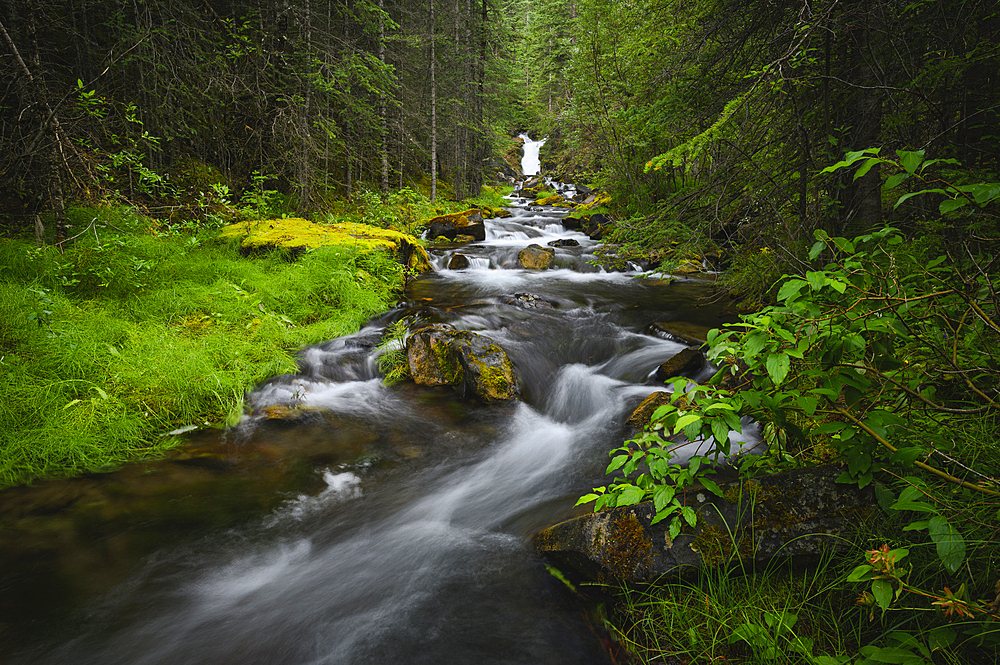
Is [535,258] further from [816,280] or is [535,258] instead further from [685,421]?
[685,421]

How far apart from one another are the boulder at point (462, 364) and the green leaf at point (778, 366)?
12.4 ft

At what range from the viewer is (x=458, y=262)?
1101cm

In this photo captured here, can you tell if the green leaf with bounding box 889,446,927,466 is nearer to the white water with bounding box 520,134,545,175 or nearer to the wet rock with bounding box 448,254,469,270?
the wet rock with bounding box 448,254,469,270

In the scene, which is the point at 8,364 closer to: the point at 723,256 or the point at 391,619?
the point at 391,619

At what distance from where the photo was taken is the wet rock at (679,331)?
6.32m

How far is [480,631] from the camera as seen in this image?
242 cm

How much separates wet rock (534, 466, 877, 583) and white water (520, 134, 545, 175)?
131ft

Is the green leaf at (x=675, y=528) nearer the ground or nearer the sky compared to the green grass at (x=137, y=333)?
nearer the ground

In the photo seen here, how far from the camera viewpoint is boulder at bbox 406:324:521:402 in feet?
17.4

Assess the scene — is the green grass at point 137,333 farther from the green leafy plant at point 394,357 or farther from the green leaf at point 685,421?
the green leaf at point 685,421

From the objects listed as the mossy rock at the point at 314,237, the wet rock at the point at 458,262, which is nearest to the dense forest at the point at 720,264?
the mossy rock at the point at 314,237

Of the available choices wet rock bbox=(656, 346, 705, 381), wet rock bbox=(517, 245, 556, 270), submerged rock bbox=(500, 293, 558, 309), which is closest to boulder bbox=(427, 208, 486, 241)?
wet rock bbox=(517, 245, 556, 270)

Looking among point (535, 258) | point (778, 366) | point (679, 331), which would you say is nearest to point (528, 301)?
point (679, 331)

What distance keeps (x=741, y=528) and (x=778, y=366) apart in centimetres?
100
